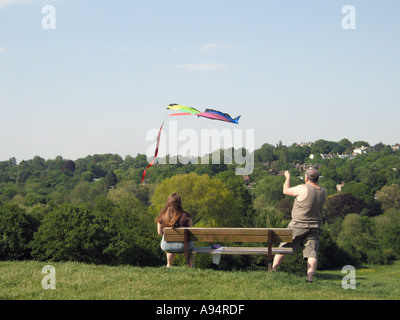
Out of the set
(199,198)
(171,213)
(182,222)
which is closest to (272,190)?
(199,198)

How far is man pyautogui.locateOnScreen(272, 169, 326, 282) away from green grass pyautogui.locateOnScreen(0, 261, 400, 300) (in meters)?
0.53

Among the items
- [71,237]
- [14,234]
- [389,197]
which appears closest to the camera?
[14,234]

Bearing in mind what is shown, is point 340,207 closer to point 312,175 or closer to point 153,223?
point 153,223

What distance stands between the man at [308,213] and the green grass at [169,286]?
0.53m

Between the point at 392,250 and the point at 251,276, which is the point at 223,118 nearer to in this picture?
the point at 251,276

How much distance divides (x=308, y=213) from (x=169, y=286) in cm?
298

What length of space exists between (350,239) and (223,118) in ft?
246

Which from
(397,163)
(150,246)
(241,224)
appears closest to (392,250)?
(241,224)

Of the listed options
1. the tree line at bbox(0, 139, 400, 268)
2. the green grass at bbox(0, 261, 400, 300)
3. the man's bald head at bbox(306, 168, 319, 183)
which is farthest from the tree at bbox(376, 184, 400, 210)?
the green grass at bbox(0, 261, 400, 300)

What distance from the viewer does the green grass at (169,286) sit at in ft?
27.7

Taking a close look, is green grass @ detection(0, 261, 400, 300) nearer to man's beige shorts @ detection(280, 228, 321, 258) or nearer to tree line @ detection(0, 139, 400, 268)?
man's beige shorts @ detection(280, 228, 321, 258)

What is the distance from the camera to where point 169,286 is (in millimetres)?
9031

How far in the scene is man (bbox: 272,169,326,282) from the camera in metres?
9.96
